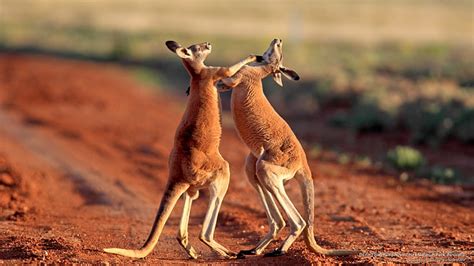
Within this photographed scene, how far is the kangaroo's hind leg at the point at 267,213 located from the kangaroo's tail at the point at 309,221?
0.27m

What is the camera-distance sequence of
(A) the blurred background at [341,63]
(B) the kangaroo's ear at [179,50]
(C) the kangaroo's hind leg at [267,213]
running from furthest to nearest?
(A) the blurred background at [341,63] < (C) the kangaroo's hind leg at [267,213] < (B) the kangaroo's ear at [179,50]

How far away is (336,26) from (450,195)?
175 feet

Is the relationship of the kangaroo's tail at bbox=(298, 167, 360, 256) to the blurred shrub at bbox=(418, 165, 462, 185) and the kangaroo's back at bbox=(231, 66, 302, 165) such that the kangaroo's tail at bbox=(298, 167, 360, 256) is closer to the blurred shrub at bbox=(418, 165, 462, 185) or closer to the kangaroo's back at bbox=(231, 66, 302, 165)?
the kangaroo's back at bbox=(231, 66, 302, 165)

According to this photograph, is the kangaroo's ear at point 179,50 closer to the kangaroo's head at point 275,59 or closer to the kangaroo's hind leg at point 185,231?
Result: the kangaroo's head at point 275,59

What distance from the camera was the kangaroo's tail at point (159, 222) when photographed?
7.50 meters

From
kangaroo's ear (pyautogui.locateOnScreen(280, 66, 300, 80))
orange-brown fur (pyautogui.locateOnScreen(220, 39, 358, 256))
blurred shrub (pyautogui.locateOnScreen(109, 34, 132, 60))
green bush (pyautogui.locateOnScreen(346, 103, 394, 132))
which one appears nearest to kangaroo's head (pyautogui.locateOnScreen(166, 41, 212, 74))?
orange-brown fur (pyautogui.locateOnScreen(220, 39, 358, 256))

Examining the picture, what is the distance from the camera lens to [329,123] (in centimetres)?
2048

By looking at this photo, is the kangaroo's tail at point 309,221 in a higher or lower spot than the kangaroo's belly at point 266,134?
lower

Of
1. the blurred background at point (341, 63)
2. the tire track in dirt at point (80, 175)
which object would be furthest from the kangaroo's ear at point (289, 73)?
the blurred background at point (341, 63)

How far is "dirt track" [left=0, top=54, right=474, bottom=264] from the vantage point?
8.33 m

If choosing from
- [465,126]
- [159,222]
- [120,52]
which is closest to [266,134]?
[159,222]

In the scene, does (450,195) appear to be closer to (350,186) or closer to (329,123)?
(350,186)

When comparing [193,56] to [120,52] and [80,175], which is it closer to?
[80,175]

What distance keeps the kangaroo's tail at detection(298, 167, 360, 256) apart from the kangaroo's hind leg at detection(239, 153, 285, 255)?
0.90ft
